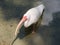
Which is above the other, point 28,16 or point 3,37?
point 28,16

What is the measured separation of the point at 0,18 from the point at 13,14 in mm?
197

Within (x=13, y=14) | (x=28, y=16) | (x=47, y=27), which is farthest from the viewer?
(x=13, y=14)

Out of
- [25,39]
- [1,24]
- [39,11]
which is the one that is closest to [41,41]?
[25,39]

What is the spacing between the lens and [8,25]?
283 centimetres

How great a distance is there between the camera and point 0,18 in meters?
2.94

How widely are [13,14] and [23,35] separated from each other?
16.8 inches

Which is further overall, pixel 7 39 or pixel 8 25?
pixel 8 25

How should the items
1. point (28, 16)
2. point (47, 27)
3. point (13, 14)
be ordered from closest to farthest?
point (28, 16) < point (47, 27) < point (13, 14)

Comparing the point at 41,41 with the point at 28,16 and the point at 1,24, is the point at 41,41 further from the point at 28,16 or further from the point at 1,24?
the point at 1,24

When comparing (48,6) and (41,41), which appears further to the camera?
(48,6)

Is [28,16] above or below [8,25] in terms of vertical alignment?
above

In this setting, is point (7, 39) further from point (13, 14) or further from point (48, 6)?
point (48, 6)

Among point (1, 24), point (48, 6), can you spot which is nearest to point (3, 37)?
point (1, 24)

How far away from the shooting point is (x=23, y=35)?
2725mm
